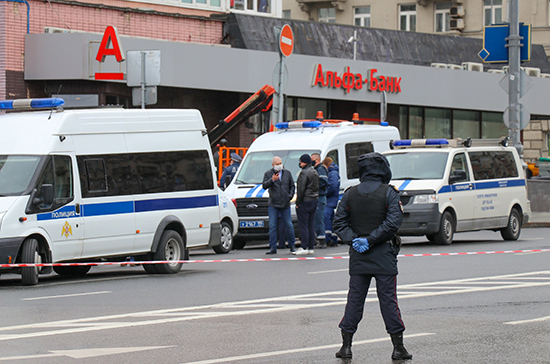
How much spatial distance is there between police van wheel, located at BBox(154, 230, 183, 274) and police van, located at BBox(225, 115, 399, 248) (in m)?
4.62

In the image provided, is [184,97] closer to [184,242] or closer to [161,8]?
[161,8]

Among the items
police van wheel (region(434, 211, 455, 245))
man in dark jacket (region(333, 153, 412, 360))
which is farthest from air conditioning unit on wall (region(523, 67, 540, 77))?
man in dark jacket (region(333, 153, 412, 360))

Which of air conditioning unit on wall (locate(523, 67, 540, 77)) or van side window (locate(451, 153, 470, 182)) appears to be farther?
air conditioning unit on wall (locate(523, 67, 540, 77))

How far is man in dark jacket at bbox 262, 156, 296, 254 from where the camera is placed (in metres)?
17.5

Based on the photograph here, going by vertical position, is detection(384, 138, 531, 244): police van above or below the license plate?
above

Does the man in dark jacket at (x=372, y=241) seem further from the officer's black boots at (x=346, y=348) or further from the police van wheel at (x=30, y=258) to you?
the police van wheel at (x=30, y=258)

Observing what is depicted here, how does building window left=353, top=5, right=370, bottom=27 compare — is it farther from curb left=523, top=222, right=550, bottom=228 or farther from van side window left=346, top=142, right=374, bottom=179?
van side window left=346, top=142, right=374, bottom=179

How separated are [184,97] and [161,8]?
2.62 m

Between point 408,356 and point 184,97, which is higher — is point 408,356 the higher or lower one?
the lower one

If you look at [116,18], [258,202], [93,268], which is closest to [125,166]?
[93,268]

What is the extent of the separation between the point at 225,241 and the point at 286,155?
2682 millimetres

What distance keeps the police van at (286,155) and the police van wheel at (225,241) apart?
68 cm

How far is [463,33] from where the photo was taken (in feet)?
168

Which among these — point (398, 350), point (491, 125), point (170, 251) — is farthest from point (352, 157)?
point (491, 125)
